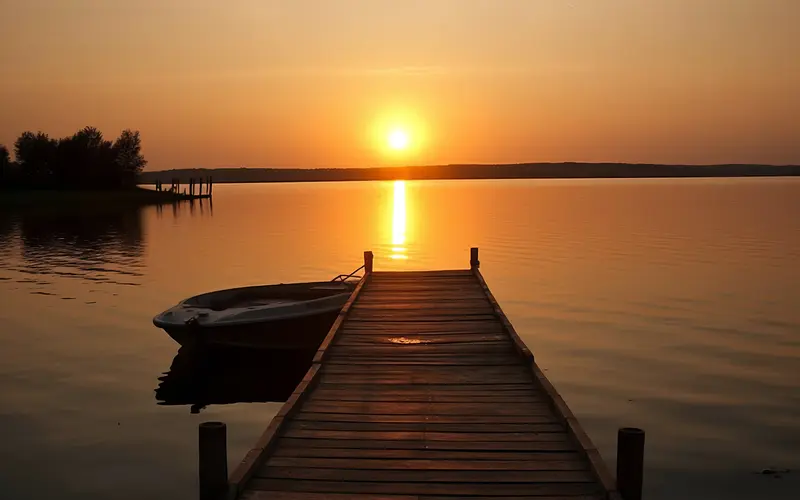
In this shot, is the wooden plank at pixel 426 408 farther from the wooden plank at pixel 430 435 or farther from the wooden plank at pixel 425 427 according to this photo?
the wooden plank at pixel 430 435

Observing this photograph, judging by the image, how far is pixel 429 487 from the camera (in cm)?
704

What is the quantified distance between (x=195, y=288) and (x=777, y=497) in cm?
2274

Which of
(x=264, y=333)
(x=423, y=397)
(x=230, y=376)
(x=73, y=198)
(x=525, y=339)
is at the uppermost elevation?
(x=73, y=198)

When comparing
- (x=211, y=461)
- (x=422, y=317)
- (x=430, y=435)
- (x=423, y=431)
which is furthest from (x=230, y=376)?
(x=211, y=461)

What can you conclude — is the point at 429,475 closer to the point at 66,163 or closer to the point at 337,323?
the point at 337,323

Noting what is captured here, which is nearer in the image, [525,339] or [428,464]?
[428,464]

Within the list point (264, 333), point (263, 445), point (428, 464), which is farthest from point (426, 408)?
point (264, 333)

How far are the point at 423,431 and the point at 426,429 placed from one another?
7 centimetres

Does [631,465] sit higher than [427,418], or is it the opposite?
[631,465]

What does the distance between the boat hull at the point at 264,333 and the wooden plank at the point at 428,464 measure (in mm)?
8464

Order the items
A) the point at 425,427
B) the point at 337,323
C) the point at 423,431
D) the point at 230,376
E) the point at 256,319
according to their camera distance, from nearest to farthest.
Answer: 1. the point at 423,431
2. the point at 425,427
3. the point at 337,323
4. the point at 230,376
5. the point at 256,319

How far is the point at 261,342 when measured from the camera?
16.2 m

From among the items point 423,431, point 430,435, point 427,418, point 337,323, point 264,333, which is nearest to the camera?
point 430,435

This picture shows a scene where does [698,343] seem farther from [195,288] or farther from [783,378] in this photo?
[195,288]
